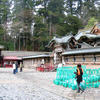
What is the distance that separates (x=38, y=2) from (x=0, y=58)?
104 ft

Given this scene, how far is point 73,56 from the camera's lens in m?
26.7

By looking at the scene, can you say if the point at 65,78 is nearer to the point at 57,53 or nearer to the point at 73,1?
the point at 57,53

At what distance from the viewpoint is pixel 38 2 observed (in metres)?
68.9

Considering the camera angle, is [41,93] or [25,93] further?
[41,93]

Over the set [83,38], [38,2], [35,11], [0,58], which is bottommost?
[0,58]

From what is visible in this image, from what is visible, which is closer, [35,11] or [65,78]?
[65,78]

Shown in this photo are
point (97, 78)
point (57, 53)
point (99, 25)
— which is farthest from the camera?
point (57, 53)

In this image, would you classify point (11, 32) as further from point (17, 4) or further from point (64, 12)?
point (64, 12)

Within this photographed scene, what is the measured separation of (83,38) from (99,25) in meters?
3.73

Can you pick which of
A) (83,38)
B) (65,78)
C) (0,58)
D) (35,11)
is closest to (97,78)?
(65,78)

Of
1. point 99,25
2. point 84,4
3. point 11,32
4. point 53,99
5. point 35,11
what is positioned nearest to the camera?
point 53,99

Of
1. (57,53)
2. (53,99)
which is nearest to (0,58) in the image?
(57,53)

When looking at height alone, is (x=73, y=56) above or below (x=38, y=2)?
below

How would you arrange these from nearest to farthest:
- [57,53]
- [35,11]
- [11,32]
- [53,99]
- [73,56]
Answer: [53,99] → [73,56] → [57,53] → [11,32] → [35,11]
